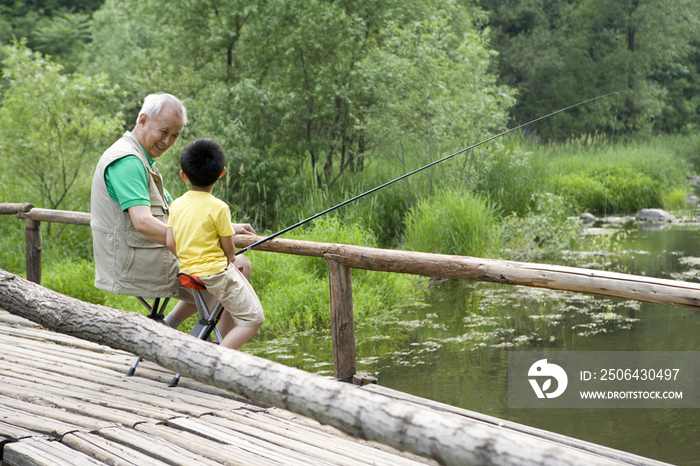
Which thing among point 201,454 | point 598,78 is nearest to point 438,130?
point 201,454

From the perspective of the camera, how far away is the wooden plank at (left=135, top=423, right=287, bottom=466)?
2059mm

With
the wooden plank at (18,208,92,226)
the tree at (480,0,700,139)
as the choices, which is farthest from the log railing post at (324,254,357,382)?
the tree at (480,0,700,139)

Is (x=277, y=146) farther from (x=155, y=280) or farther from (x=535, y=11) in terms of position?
(x=535, y=11)

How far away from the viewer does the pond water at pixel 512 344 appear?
3.76m

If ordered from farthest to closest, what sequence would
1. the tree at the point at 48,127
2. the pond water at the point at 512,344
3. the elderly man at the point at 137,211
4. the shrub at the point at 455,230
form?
the tree at the point at 48,127
the shrub at the point at 455,230
the pond water at the point at 512,344
the elderly man at the point at 137,211

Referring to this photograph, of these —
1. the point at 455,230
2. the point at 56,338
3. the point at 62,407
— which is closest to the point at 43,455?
the point at 62,407

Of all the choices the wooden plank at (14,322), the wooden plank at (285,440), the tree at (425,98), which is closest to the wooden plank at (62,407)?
the wooden plank at (285,440)

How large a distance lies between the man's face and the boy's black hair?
0.70 ft

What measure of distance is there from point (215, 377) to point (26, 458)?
2.37ft

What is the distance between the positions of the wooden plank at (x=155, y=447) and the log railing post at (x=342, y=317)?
1134 mm

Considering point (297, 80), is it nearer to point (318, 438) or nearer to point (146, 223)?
point (146, 223)

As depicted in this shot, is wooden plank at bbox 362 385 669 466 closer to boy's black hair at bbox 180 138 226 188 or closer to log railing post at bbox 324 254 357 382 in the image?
log railing post at bbox 324 254 357 382

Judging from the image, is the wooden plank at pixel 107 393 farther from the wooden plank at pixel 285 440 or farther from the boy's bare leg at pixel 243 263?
the boy's bare leg at pixel 243 263

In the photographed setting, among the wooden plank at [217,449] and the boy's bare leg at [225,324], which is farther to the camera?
the boy's bare leg at [225,324]
